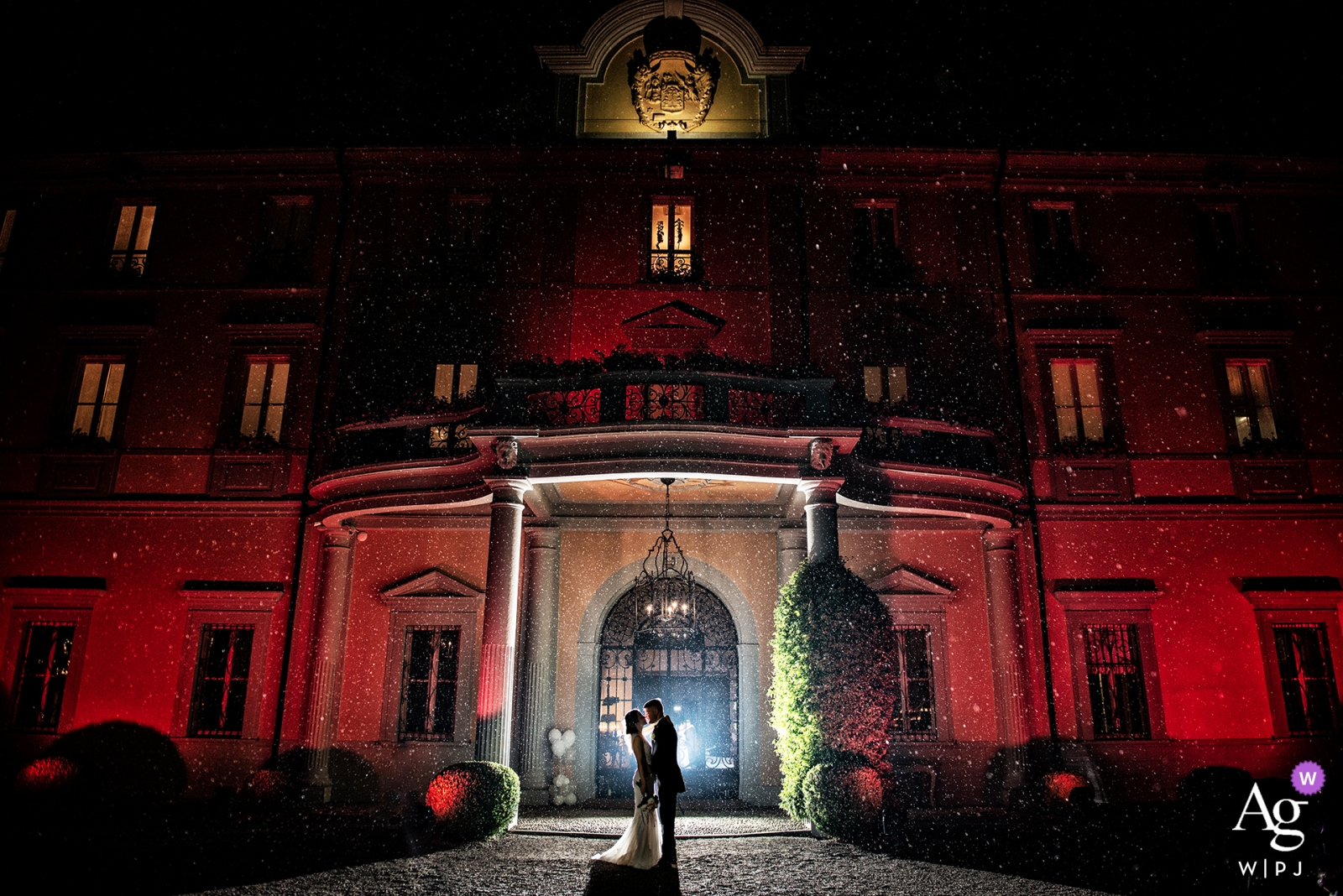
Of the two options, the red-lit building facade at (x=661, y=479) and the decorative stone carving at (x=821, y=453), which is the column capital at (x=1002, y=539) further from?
the decorative stone carving at (x=821, y=453)

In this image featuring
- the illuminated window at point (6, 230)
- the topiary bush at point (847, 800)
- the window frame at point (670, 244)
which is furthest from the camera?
the illuminated window at point (6, 230)

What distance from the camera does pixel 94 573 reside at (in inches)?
601

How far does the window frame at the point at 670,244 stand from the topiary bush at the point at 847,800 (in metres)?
9.70

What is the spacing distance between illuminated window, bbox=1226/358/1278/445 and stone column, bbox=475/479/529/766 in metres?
14.0

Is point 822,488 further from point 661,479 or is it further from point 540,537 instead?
point 540,537

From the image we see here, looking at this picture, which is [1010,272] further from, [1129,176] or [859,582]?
[859,582]

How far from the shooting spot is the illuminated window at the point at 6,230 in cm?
1720

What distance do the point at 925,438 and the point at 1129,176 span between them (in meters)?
8.40

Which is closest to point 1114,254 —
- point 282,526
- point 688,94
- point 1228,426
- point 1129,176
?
point 1129,176

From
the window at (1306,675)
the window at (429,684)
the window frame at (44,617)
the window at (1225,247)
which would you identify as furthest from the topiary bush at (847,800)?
the window frame at (44,617)

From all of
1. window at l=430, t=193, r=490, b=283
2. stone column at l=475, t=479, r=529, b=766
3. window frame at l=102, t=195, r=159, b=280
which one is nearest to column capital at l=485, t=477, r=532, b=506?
stone column at l=475, t=479, r=529, b=766

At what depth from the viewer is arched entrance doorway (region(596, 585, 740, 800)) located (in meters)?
14.6

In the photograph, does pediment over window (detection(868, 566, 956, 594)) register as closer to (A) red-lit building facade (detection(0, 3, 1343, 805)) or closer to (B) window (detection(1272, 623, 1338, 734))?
(A) red-lit building facade (detection(0, 3, 1343, 805))

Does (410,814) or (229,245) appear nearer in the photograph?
(410,814)
